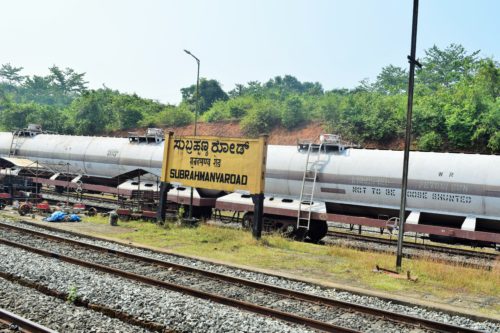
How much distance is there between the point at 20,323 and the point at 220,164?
12487mm

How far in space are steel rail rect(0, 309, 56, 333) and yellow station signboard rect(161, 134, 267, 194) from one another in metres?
11.4

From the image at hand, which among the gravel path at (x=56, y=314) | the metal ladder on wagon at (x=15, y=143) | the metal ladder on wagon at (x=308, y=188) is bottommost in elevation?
the gravel path at (x=56, y=314)

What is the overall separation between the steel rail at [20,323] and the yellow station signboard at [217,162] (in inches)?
449

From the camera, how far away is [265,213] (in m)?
21.6

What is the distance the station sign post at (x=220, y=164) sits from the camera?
19.1 m

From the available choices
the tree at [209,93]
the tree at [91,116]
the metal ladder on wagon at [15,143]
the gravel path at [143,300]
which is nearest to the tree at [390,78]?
the tree at [209,93]

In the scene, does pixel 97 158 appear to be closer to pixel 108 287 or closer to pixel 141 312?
pixel 108 287

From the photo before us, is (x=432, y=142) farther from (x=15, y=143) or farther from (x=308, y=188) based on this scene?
(x=15, y=143)

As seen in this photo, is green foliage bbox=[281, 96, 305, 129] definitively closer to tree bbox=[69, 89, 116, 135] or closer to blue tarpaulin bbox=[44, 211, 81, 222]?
tree bbox=[69, 89, 116, 135]

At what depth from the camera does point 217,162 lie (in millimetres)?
20391

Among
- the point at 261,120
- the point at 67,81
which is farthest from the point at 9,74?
the point at 261,120

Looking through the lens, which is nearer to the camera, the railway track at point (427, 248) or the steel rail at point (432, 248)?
the railway track at point (427, 248)

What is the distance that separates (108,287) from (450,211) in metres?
13.0

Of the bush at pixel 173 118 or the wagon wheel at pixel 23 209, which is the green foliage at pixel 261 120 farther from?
the wagon wheel at pixel 23 209
